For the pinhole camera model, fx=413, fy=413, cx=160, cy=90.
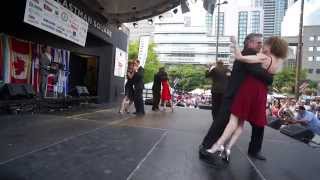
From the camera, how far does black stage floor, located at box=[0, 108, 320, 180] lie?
4.05m

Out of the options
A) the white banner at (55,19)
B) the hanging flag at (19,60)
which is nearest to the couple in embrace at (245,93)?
the white banner at (55,19)

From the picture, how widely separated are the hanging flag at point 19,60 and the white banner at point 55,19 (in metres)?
1.77

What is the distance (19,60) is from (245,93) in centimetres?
915

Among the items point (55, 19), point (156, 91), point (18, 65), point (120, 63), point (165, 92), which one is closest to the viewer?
point (55, 19)

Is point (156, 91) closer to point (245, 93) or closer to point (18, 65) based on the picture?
point (18, 65)

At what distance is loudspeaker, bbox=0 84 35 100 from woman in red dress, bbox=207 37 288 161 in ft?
23.4

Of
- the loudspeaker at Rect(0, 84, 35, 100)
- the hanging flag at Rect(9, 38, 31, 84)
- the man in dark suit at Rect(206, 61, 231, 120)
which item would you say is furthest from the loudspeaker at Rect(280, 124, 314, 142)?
the hanging flag at Rect(9, 38, 31, 84)

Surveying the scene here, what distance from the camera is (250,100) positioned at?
16.3 feet

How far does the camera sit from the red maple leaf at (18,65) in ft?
40.1

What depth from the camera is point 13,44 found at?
1214cm

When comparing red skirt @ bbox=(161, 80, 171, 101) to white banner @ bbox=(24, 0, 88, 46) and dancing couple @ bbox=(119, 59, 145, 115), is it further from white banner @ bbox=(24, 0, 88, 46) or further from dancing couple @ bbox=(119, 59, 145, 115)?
white banner @ bbox=(24, 0, 88, 46)

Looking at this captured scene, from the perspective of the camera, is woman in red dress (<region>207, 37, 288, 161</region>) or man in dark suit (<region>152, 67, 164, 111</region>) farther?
man in dark suit (<region>152, 67, 164, 111</region>)

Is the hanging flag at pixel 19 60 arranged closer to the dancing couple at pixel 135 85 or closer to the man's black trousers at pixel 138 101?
the dancing couple at pixel 135 85

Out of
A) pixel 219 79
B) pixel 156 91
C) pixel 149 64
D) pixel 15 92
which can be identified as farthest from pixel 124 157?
pixel 149 64
